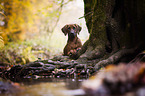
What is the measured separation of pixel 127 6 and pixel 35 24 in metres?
13.1

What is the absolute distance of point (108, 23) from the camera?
4758 millimetres

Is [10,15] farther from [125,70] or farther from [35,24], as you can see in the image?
[125,70]

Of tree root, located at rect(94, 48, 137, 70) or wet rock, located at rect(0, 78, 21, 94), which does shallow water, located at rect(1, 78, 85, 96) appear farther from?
tree root, located at rect(94, 48, 137, 70)

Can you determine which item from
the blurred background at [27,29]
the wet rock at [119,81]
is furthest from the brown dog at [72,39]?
the wet rock at [119,81]

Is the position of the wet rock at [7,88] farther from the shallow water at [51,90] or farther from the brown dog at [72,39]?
the brown dog at [72,39]

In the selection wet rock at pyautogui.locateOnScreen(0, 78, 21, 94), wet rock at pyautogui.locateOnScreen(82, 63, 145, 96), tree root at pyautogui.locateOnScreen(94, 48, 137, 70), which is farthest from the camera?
tree root at pyautogui.locateOnScreen(94, 48, 137, 70)

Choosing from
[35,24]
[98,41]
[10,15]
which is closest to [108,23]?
[98,41]

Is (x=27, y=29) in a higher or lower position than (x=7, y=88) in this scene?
higher

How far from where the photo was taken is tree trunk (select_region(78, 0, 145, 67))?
3574mm

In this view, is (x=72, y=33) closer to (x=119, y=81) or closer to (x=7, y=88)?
(x=7, y=88)

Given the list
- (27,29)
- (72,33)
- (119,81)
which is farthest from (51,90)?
(27,29)

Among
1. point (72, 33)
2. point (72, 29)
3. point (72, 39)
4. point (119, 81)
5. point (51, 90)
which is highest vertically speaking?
point (72, 29)

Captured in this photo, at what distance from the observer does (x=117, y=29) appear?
4598 millimetres

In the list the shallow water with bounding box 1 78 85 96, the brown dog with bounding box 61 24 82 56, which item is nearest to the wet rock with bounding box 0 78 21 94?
the shallow water with bounding box 1 78 85 96
